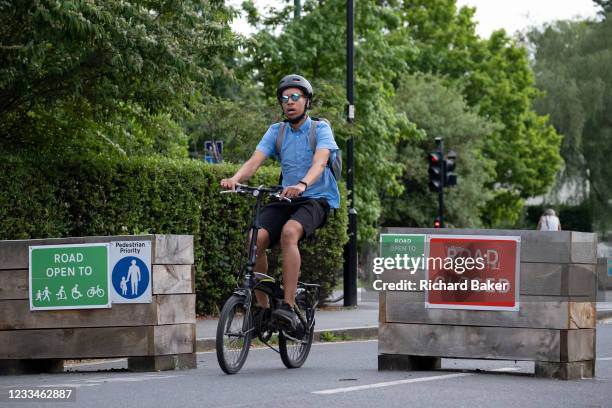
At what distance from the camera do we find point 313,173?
9.10 metres

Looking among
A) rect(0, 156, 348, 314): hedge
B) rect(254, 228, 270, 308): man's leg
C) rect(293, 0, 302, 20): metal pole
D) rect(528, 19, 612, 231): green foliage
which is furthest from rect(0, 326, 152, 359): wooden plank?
rect(528, 19, 612, 231): green foliage

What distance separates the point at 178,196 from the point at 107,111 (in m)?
1.98

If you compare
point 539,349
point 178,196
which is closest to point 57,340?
point 539,349

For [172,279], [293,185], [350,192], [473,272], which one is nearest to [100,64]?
[172,279]

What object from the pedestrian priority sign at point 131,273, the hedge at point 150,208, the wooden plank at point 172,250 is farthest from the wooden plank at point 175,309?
the hedge at point 150,208

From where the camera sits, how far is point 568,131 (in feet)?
191

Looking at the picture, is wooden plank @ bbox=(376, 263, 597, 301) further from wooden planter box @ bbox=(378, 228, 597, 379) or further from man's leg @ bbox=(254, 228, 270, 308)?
man's leg @ bbox=(254, 228, 270, 308)

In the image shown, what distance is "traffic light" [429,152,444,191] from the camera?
3023 centimetres

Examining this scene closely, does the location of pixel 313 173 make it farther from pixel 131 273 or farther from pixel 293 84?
pixel 131 273

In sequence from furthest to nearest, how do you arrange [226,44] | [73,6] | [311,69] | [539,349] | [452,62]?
[452,62], [311,69], [226,44], [73,6], [539,349]

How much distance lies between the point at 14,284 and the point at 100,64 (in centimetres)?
459

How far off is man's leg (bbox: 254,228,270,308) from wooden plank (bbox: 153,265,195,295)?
2.17 ft

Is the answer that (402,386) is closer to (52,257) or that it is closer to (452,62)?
(52,257)

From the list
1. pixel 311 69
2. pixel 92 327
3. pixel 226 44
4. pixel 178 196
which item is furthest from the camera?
pixel 311 69
